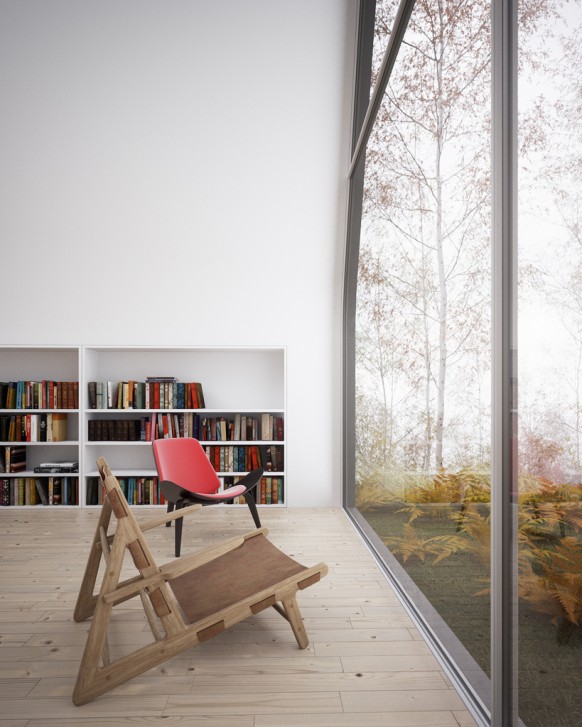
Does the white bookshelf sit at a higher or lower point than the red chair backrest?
higher

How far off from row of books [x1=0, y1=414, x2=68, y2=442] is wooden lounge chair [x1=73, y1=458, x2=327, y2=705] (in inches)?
108

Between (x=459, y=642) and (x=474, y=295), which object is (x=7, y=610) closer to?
(x=459, y=642)

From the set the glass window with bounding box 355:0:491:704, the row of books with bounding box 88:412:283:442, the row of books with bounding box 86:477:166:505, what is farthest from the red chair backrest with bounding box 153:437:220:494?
the glass window with bounding box 355:0:491:704

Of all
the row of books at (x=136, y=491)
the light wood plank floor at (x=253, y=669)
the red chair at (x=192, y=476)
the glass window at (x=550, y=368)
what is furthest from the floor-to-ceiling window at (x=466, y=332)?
the row of books at (x=136, y=491)

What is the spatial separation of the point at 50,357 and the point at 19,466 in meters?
1.08

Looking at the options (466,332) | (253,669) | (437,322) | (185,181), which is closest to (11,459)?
(185,181)

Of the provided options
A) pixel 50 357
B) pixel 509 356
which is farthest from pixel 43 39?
pixel 509 356

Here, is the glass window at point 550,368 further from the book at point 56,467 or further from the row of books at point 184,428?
the book at point 56,467

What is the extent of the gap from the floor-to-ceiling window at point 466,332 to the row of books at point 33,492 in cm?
273

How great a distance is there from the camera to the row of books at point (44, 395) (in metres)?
4.73

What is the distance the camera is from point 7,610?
2.50 meters

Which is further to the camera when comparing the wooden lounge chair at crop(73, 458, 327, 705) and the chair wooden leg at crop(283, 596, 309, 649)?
the chair wooden leg at crop(283, 596, 309, 649)

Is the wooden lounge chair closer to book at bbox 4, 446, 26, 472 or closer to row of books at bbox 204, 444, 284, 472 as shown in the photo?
row of books at bbox 204, 444, 284, 472

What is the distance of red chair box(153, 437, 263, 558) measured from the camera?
360 cm
